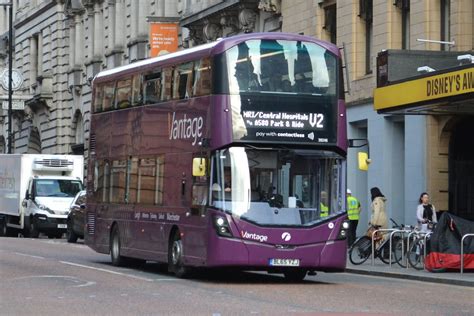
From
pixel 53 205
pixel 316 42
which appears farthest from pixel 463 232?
pixel 53 205

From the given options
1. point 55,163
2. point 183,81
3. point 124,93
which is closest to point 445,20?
point 124,93

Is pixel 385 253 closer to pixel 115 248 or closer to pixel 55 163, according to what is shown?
pixel 115 248

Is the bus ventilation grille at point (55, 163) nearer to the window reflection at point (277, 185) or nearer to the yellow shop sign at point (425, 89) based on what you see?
the yellow shop sign at point (425, 89)

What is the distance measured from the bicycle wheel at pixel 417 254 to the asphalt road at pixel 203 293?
1.48 meters

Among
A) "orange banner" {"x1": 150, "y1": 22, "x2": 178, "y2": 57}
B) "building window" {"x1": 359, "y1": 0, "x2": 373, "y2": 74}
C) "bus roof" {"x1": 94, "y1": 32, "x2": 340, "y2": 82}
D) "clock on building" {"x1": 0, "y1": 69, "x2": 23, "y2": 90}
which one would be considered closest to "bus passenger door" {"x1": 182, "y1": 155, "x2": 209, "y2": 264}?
"bus roof" {"x1": 94, "y1": 32, "x2": 340, "y2": 82}

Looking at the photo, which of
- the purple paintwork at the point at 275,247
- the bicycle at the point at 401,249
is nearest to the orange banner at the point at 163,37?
Answer: the bicycle at the point at 401,249

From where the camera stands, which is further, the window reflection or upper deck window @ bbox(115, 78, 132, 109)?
upper deck window @ bbox(115, 78, 132, 109)

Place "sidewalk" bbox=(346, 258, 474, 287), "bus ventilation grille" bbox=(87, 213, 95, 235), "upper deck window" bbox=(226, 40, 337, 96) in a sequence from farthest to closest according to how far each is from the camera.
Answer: "bus ventilation grille" bbox=(87, 213, 95, 235) → "sidewalk" bbox=(346, 258, 474, 287) → "upper deck window" bbox=(226, 40, 337, 96)

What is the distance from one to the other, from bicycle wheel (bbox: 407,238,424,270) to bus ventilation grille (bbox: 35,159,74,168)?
837 inches

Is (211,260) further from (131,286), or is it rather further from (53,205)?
(53,205)

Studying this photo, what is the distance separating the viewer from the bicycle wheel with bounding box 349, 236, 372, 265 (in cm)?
2992

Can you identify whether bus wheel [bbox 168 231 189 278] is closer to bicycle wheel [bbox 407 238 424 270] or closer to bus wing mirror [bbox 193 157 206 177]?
bus wing mirror [bbox 193 157 206 177]

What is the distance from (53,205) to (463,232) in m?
22.3

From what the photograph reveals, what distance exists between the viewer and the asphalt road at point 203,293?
17.7 meters
